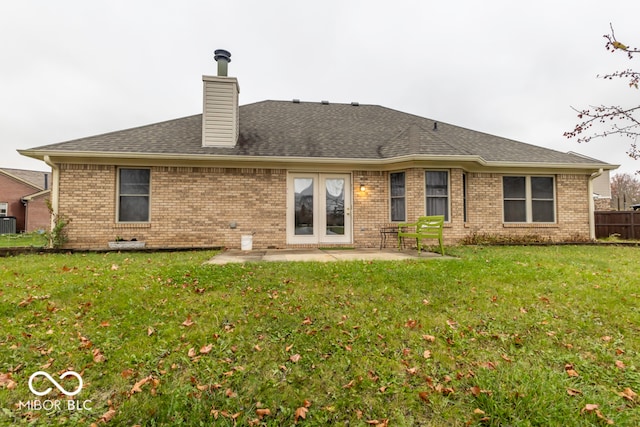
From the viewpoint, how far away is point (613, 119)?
2.57 m

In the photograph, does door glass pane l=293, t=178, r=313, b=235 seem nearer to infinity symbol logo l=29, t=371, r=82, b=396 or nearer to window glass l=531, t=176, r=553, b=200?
infinity symbol logo l=29, t=371, r=82, b=396

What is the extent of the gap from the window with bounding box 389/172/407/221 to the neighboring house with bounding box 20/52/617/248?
0.11 ft

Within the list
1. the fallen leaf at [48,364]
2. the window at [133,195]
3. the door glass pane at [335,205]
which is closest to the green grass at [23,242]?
the window at [133,195]

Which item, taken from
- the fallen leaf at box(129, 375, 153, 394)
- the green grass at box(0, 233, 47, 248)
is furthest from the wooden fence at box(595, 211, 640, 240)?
the green grass at box(0, 233, 47, 248)

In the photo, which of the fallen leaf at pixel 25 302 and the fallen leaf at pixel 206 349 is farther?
the fallen leaf at pixel 25 302

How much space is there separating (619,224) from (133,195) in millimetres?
20747

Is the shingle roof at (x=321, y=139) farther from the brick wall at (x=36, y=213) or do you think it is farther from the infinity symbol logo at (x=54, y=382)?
the brick wall at (x=36, y=213)

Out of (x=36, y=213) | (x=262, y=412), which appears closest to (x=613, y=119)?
(x=262, y=412)

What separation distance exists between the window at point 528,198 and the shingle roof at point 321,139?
759 mm

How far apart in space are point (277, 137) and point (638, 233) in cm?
1710

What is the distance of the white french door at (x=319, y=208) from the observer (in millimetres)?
9578

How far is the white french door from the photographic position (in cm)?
958

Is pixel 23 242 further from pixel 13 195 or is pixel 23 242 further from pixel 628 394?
pixel 13 195

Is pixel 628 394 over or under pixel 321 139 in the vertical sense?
under
